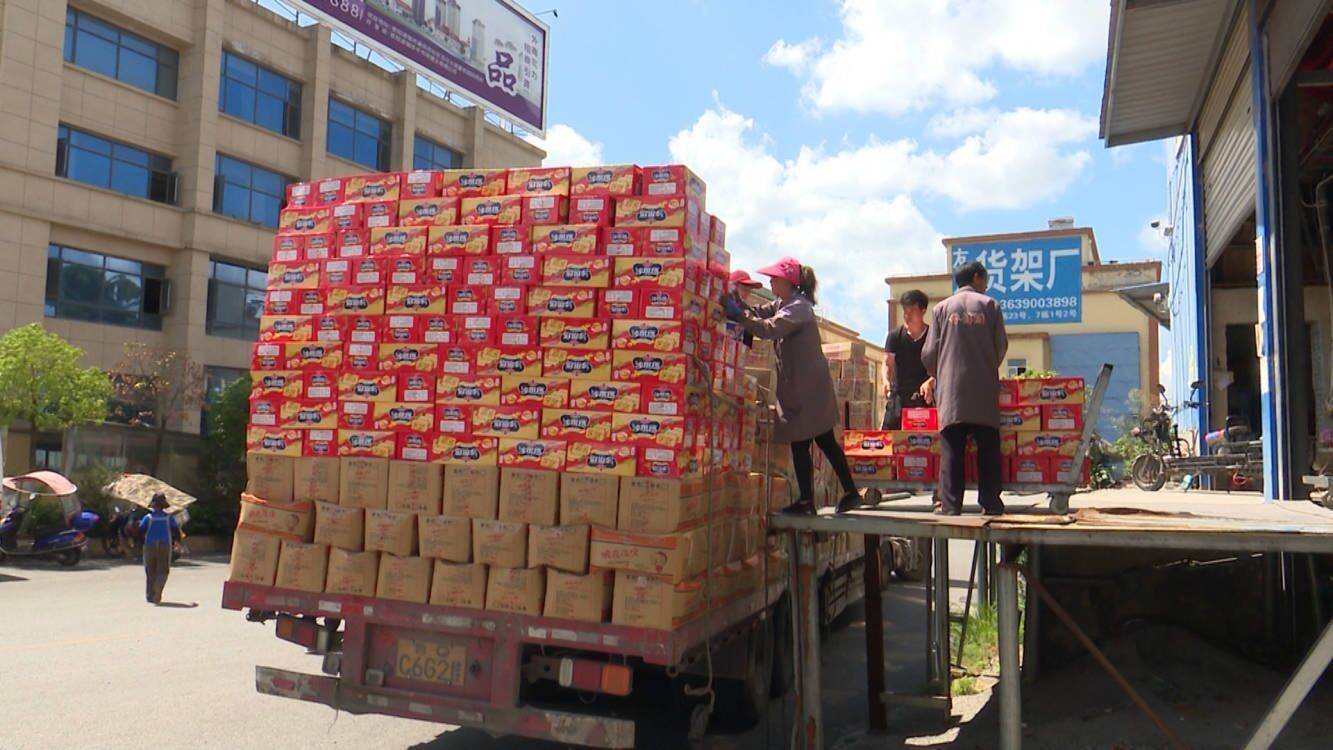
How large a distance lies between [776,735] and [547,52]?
35551 mm

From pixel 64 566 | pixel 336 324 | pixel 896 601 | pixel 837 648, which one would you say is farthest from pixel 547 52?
pixel 336 324

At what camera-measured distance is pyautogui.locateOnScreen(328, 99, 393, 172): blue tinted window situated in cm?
3180

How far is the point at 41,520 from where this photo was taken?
18.6 metres

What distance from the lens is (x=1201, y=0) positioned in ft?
30.5

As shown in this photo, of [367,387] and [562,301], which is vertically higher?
[562,301]

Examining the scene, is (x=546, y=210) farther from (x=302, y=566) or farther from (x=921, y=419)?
(x=921, y=419)

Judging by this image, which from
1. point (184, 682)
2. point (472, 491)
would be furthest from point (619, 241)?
point (184, 682)

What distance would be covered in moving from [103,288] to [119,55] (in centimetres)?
608

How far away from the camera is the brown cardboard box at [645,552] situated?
16.3ft

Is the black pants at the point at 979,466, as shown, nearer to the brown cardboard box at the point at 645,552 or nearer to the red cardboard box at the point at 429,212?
the brown cardboard box at the point at 645,552

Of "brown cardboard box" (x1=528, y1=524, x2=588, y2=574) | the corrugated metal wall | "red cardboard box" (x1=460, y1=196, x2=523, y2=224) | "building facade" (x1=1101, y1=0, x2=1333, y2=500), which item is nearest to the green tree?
"red cardboard box" (x1=460, y1=196, x2=523, y2=224)

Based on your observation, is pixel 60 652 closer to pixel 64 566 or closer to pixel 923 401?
pixel 923 401

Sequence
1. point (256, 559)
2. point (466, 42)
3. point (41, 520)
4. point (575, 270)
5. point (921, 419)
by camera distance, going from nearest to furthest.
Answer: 1. point (575, 270)
2. point (256, 559)
3. point (921, 419)
4. point (41, 520)
5. point (466, 42)

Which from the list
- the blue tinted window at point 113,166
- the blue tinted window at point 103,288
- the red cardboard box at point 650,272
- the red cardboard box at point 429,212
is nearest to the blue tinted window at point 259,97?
the blue tinted window at point 113,166
